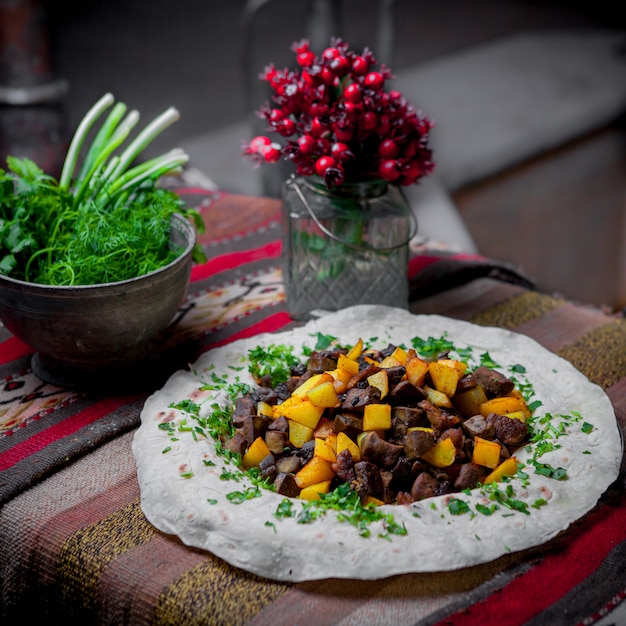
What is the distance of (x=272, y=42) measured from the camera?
460cm

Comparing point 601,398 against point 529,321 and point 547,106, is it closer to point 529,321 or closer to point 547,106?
point 529,321

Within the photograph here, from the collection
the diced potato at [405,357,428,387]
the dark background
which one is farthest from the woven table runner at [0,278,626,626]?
the dark background

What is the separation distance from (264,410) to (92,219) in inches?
21.7

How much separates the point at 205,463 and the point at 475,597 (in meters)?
0.46

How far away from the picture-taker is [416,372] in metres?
1.42

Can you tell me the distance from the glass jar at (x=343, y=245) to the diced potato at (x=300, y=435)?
502mm

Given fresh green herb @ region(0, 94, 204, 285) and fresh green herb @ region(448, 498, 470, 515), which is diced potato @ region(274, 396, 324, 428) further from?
fresh green herb @ region(0, 94, 204, 285)

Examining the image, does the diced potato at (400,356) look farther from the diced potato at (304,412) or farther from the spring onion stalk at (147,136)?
the spring onion stalk at (147,136)

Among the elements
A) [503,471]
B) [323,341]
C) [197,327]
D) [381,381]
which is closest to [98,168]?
[197,327]

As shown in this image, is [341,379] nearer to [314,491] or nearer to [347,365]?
[347,365]

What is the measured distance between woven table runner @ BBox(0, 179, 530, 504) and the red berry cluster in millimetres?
414

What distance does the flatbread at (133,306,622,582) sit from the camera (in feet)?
3.74

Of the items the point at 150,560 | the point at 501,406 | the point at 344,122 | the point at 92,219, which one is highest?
the point at 344,122

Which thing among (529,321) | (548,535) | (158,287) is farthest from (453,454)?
(529,321)
